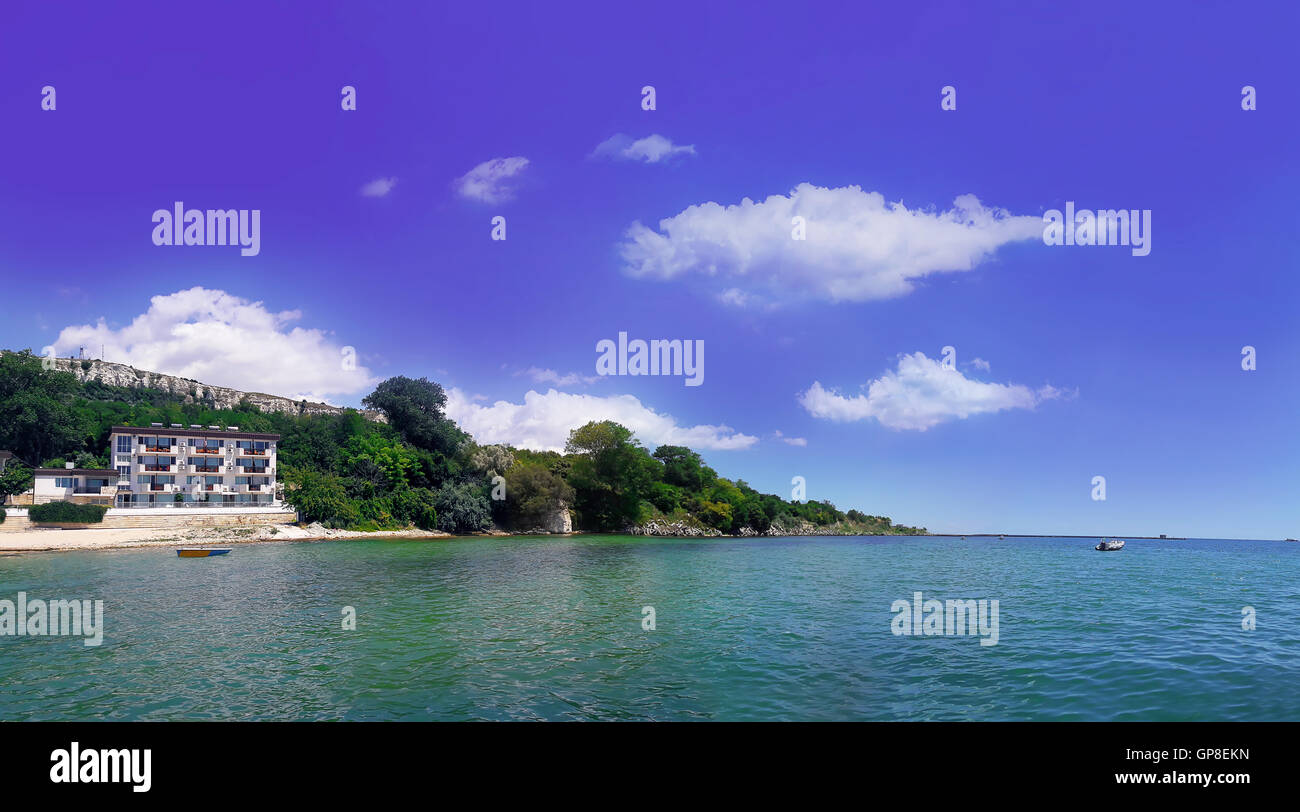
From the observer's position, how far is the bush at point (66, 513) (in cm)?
5956

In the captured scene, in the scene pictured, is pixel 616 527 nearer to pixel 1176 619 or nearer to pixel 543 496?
pixel 543 496

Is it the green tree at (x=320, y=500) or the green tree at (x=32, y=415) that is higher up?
the green tree at (x=32, y=415)

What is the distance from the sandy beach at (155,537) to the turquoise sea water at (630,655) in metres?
25.5

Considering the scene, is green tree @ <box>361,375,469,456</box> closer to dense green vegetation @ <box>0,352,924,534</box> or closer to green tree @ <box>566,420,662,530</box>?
dense green vegetation @ <box>0,352,924,534</box>

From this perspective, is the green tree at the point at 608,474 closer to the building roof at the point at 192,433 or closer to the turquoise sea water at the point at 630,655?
the building roof at the point at 192,433

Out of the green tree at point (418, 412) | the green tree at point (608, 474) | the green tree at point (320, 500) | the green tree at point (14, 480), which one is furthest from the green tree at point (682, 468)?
the green tree at point (14, 480)

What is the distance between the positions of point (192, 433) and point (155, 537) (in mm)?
27727

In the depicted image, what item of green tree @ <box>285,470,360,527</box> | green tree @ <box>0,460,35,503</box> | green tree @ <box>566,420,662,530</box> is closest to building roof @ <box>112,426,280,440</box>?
green tree @ <box>0,460,35,503</box>

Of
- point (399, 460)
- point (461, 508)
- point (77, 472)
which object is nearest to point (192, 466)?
point (77, 472)

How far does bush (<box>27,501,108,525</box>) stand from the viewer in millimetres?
59562

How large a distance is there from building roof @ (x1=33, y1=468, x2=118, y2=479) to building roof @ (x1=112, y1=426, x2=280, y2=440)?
5062 millimetres

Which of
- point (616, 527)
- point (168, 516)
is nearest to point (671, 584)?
point (168, 516)

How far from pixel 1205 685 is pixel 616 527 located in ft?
316
